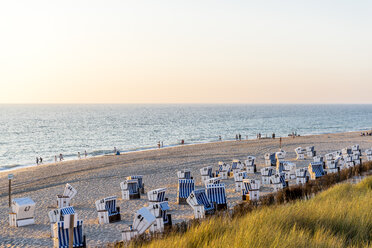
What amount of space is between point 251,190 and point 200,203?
294 centimetres

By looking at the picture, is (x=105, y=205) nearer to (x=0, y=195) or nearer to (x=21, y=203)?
(x=21, y=203)

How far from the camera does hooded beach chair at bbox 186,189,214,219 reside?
12.7 m

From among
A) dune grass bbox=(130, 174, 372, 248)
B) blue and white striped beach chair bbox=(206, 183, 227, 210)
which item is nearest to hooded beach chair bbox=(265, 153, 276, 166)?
blue and white striped beach chair bbox=(206, 183, 227, 210)

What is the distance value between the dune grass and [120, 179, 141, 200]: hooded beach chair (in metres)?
10.7

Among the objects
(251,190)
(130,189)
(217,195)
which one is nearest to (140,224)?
(217,195)

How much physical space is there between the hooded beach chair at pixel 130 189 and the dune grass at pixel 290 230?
1066cm

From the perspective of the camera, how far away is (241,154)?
35.8m

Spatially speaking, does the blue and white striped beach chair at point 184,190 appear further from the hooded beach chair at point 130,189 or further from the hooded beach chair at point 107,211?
the hooded beach chair at point 107,211

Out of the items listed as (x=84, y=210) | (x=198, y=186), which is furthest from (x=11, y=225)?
(x=198, y=186)

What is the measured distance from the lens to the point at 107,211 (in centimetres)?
1344

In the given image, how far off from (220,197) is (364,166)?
911cm

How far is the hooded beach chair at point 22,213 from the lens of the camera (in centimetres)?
1353

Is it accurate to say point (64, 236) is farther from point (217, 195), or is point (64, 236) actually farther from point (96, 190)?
point (96, 190)

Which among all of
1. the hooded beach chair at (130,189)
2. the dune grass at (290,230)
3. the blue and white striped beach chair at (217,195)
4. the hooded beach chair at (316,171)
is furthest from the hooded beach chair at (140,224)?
the hooded beach chair at (316,171)
